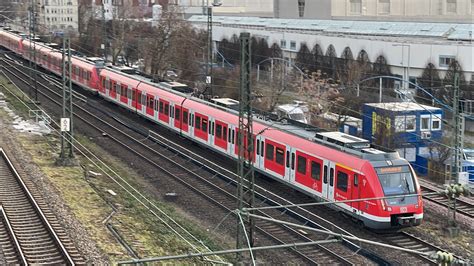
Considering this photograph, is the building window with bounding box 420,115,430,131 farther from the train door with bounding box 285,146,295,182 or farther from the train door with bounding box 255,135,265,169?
the train door with bounding box 285,146,295,182

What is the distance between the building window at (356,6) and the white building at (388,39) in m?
2.88

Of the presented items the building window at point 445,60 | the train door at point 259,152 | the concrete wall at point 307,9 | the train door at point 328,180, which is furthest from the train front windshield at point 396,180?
the concrete wall at point 307,9

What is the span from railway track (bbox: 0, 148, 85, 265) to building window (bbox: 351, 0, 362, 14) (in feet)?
193

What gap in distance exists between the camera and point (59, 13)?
96375mm

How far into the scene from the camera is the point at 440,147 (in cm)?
3578

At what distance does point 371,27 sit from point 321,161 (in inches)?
1933

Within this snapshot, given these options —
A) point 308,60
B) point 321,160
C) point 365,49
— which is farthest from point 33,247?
point 308,60

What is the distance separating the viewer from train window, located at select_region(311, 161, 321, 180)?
22502 mm

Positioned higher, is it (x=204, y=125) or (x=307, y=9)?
(x=307, y=9)

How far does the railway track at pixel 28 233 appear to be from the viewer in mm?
17378

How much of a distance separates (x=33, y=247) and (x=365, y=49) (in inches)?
1831

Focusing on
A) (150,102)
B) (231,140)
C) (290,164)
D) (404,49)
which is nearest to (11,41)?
(150,102)

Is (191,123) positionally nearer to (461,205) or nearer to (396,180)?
(461,205)

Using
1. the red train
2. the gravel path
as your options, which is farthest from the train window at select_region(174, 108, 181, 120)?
the gravel path
